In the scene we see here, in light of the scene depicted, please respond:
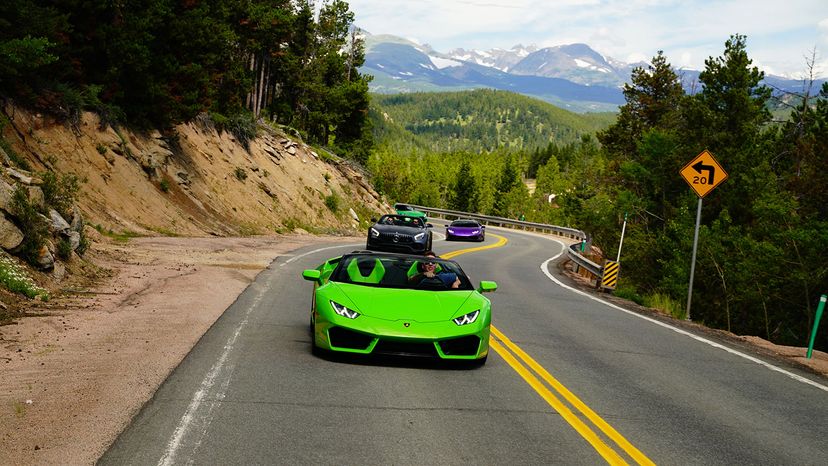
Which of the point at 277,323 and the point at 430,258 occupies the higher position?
the point at 430,258

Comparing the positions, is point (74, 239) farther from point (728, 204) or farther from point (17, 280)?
point (728, 204)

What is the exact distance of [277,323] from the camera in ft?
33.4

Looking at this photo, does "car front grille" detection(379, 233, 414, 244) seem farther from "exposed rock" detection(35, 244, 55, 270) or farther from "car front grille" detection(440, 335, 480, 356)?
"car front grille" detection(440, 335, 480, 356)

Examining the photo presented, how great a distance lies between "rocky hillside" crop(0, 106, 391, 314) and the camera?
1380cm

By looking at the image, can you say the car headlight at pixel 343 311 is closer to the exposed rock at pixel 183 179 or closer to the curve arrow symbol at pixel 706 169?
the curve arrow symbol at pixel 706 169

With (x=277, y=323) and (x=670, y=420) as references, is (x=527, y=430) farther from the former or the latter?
(x=277, y=323)

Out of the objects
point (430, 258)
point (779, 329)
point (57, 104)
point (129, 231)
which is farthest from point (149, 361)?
point (779, 329)

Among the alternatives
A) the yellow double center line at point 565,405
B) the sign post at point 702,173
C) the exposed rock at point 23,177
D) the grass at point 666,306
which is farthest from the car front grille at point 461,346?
the exposed rock at point 23,177

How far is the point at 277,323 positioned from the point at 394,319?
3.24 meters

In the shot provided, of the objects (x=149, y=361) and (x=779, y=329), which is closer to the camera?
(x=149, y=361)

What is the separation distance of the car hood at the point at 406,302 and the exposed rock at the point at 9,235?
19.7 feet

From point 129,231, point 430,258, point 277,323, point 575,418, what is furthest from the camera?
point 129,231

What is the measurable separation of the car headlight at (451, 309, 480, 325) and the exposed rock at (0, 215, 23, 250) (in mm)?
7439

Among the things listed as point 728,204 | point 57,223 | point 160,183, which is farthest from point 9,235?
point 728,204
